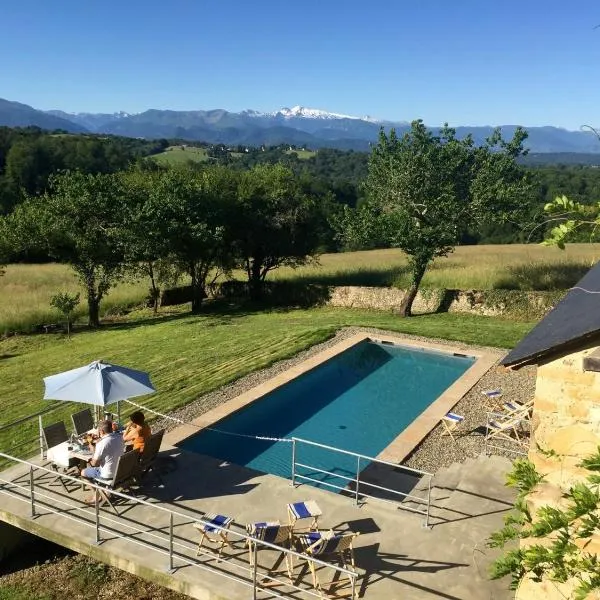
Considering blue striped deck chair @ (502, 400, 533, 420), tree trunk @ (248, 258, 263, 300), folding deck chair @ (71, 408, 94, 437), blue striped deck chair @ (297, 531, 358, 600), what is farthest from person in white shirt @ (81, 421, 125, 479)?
tree trunk @ (248, 258, 263, 300)

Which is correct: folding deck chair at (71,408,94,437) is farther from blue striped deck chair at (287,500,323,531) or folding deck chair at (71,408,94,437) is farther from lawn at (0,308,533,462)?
blue striped deck chair at (287,500,323,531)

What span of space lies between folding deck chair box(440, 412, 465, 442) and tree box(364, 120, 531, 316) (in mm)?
12881

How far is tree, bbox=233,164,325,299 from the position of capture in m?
32.4

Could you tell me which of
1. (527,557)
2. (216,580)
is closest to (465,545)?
(216,580)

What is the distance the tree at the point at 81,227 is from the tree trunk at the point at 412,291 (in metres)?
14.0

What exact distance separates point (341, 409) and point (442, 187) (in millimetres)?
13379

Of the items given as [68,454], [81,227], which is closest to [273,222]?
[81,227]

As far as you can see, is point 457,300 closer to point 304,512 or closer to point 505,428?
point 505,428

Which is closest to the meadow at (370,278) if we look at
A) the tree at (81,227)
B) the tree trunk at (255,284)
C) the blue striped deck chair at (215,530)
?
the tree trunk at (255,284)

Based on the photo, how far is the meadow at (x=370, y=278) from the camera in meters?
30.4

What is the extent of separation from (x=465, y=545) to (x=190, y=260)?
24.4m

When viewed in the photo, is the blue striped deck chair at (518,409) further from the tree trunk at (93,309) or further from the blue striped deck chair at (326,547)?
the tree trunk at (93,309)

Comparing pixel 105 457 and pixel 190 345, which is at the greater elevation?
pixel 105 457

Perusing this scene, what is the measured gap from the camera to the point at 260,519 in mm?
9438
